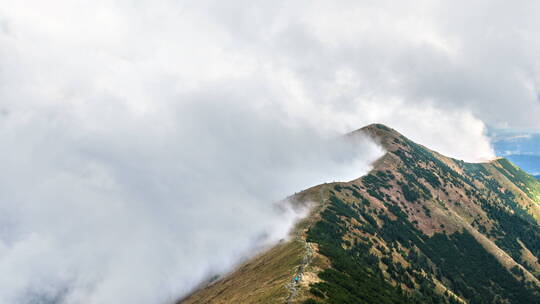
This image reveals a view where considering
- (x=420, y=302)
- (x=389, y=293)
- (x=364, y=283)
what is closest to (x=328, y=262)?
(x=364, y=283)

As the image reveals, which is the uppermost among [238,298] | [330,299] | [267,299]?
[238,298]

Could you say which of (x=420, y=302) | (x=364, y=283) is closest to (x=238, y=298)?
(x=364, y=283)

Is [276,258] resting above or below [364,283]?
above

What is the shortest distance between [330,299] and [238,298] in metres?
47.1

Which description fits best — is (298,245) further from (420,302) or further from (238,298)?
(420,302)

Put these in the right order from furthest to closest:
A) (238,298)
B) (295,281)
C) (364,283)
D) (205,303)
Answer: (205,303) → (364,283) → (238,298) → (295,281)

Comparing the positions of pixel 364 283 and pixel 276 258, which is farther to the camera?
pixel 276 258

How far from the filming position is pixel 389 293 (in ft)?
559

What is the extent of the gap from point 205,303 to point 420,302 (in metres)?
121

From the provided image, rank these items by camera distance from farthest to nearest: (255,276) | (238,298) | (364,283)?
(255,276)
(364,283)
(238,298)

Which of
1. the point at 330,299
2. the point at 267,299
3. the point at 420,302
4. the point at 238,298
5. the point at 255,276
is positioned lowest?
the point at 420,302

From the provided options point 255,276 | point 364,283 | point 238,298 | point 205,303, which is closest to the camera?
point 238,298

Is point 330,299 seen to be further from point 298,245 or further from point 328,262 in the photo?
point 298,245

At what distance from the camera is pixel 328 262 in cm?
16600
